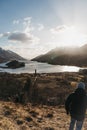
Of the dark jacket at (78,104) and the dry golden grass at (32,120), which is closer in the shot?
the dark jacket at (78,104)

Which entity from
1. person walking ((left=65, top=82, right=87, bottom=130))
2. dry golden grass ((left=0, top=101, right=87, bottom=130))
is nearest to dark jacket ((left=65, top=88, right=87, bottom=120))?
person walking ((left=65, top=82, right=87, bottom=130))

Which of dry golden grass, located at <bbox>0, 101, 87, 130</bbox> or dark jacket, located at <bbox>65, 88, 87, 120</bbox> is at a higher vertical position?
dark jacket, located at <bbox>65, 88, 87, 120</bbox>

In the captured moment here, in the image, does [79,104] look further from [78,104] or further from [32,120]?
[32,120]

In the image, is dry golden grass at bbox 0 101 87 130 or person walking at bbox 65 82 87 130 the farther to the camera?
dry golden grass at bbox 0 101 87 130

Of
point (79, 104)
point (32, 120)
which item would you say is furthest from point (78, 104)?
point (32, 120)

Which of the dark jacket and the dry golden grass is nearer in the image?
the dark jacket

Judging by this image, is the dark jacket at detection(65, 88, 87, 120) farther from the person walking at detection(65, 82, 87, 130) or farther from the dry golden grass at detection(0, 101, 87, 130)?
the dry golden grass at detection(0, 101, 87, 130)

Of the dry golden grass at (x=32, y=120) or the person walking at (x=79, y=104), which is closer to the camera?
the person walking at (x=79, y=104)

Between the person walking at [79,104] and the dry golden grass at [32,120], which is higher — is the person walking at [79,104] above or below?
above

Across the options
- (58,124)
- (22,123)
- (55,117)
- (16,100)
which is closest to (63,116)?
(55,117)

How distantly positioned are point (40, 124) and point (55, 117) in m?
2.55

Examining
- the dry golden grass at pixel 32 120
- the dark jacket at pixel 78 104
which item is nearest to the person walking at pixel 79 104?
the dark jacket at pixel 78 104

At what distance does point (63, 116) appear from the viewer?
18.2 metres

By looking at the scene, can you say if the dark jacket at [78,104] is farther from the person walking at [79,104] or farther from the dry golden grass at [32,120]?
the dry golden grass at [32,120]
